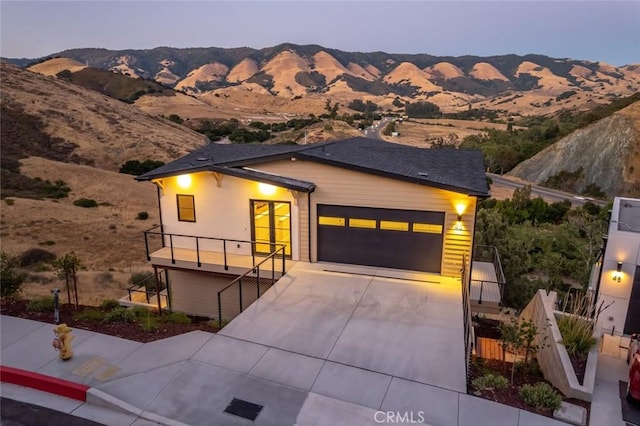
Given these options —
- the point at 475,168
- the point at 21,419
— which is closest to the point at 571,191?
the point at 475,168

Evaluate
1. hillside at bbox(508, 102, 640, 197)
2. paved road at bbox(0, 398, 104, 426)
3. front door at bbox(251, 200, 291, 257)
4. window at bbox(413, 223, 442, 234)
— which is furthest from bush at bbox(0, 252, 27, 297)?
hillside at bbox(508, 102, 640, 197)

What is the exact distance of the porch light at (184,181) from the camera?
13227mm

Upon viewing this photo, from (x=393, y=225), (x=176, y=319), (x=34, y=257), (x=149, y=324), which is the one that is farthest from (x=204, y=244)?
(x=34, y=257)

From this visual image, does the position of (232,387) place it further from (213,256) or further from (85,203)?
(85,203)

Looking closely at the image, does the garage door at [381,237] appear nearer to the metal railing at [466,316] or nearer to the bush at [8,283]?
the metal railing at [466,316]

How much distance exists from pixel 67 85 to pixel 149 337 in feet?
207

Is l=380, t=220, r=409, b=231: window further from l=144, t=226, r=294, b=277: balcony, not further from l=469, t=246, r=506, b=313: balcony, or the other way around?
l=144, t=226, r=294, b=277: balcony

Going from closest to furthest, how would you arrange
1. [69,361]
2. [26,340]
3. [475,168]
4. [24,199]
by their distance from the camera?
[69,361] → [26,340] → [475,168] → [24,199]

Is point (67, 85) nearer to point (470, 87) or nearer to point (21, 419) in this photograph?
point (21, 419)

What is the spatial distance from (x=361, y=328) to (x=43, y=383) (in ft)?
19.9

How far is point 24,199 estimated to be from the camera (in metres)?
27.5

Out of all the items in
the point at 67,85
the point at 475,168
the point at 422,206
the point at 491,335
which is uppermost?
the point at 67,85

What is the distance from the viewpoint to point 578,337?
8.15 metres

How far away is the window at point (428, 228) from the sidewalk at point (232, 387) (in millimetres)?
5053
